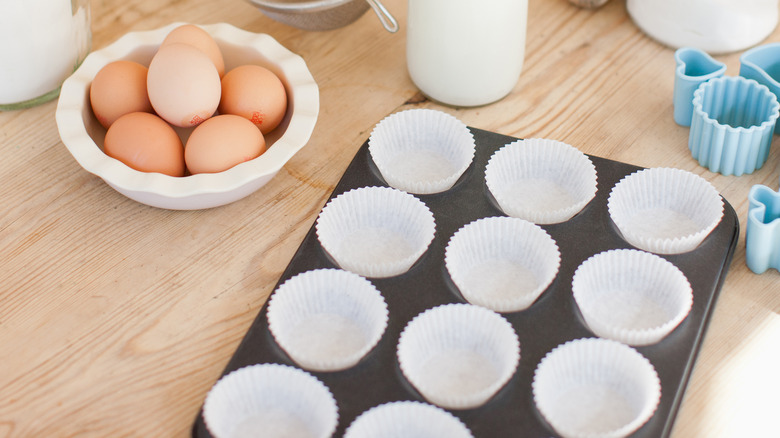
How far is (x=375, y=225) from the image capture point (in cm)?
83

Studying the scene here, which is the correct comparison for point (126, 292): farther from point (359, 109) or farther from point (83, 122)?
point (359, 109)

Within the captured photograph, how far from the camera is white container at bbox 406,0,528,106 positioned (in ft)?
2.84

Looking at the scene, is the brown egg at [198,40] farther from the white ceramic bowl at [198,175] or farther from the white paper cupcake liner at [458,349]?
the white paper cupcake liner at [458,349]

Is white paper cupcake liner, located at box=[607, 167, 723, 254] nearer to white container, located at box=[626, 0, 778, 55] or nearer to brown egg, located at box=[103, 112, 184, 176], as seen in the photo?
white container, located at box=[626, 0, 778, 55]

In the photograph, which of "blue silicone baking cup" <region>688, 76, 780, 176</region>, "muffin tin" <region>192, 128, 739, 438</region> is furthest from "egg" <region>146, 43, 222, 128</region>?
"blue silicone baking cup" <region>688, 76, 780, 176</region>

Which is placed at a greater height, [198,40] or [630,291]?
[198,40]

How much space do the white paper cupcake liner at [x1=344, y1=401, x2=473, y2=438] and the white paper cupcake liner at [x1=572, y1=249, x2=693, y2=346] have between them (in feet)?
0.56

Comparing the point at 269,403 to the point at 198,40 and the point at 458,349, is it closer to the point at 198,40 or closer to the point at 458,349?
the point at 458,349

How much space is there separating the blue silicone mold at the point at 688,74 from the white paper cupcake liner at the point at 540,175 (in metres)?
0.16

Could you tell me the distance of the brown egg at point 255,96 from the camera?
85 cm

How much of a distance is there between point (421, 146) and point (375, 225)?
127 millimetres

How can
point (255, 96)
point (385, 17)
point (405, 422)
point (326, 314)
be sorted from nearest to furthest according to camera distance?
1. point (405, 422)
2. point (326, 314)
3. point (255, 96)
4. point (385, 17)

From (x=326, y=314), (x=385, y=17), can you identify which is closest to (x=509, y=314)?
(x=326, y=314)

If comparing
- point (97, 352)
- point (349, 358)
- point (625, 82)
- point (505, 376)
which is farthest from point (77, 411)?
point (625, 82)
